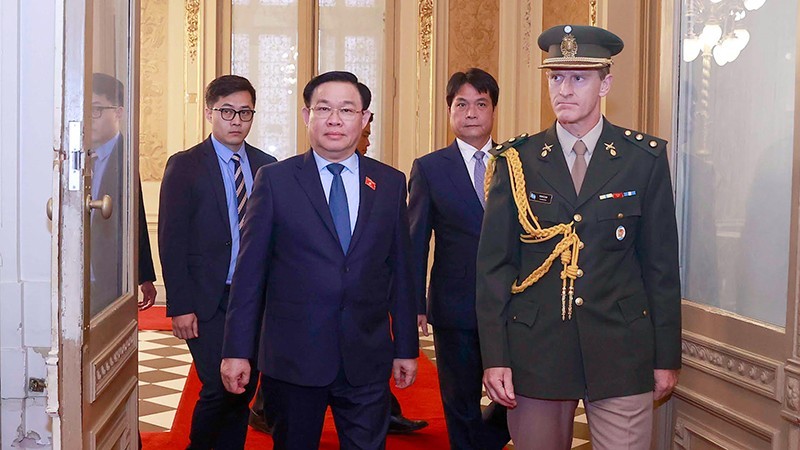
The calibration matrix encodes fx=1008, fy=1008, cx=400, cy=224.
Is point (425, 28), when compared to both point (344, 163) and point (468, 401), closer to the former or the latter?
point (468, 401)

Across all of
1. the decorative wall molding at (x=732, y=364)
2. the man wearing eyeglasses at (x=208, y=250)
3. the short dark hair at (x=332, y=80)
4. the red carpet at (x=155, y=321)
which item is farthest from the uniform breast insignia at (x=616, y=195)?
the red carpet at (x=155, y=321)

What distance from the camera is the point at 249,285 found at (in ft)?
9.83

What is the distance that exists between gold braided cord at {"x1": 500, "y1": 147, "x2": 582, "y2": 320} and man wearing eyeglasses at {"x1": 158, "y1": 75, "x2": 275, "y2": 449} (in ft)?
5.06

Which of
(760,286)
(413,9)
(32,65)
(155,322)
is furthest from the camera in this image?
(413,9)

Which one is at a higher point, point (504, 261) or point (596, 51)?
point (596, 51)

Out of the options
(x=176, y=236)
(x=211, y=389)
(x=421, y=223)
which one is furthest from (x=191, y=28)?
(x=211, y=389)

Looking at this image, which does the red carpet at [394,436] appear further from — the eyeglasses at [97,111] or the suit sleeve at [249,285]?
the eyeglasses at [97,111]

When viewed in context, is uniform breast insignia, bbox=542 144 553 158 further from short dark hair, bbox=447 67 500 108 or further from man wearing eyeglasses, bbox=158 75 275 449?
man wearing eyeglasses, bbox=158 75 275 449

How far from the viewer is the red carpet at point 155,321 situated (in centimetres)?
884

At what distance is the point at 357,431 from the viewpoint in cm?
300

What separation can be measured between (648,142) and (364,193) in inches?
34.2

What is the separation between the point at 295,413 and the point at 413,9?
287 inches

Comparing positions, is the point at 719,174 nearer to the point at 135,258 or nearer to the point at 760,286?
the point at 760,286

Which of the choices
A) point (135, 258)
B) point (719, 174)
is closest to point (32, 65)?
point (135, 258)
